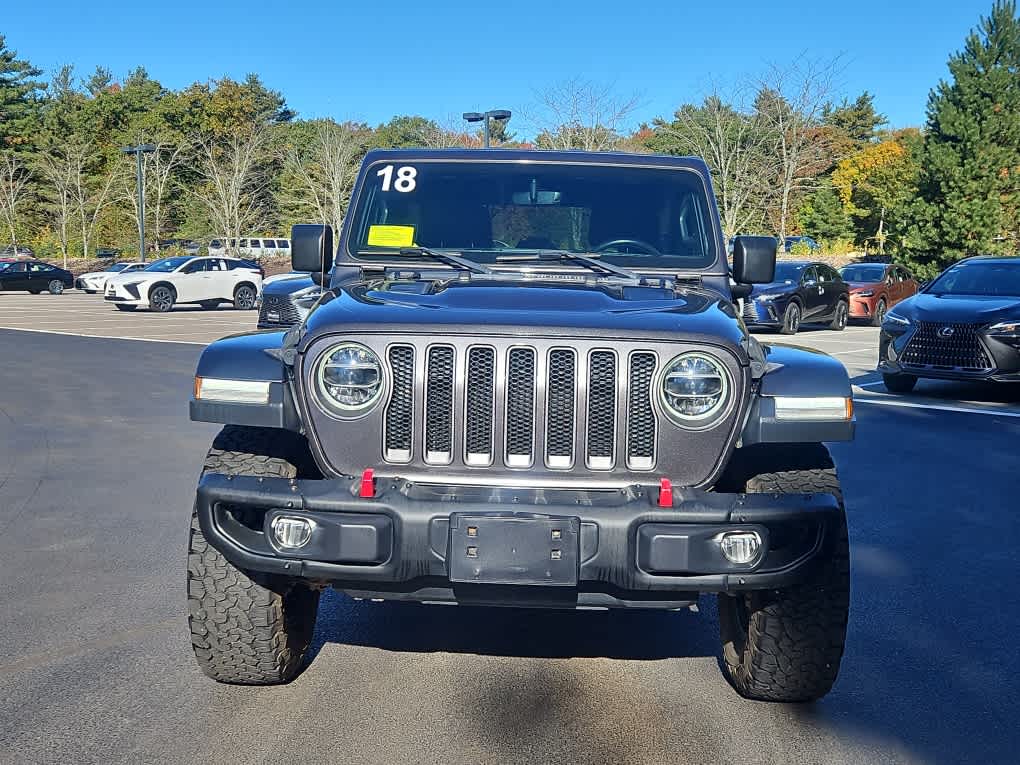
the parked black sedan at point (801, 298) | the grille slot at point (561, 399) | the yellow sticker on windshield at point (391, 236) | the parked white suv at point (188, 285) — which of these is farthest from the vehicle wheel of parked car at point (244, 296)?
the grille slot at point (561, 399)

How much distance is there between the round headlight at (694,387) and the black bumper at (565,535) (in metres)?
0.27

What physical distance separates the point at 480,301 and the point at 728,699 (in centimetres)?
169

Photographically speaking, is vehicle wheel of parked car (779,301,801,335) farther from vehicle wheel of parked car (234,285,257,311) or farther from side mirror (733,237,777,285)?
side mirror (733,237,777,285)

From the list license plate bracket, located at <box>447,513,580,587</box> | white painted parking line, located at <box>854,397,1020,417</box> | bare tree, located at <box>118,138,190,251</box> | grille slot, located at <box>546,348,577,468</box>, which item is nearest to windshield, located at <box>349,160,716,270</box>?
grille slot, located at <box>546,348,577,468</box>

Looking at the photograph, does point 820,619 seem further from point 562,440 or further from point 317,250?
point 317,250

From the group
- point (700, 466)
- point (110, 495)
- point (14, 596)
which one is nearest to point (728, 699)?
point (700, 466)

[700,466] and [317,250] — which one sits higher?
[317,250]

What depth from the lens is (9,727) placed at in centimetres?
375

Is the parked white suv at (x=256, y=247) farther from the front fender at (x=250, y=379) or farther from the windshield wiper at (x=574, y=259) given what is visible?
the front fender at (x=250, y=379)

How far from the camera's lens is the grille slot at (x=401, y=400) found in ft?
11.8

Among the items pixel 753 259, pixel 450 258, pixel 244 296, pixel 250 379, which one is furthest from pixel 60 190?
pixel 250 379

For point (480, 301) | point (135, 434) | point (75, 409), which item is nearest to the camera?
point (480, 301)

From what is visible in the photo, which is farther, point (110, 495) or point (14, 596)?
point (110, 495)

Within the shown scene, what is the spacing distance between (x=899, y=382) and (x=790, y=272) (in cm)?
1024
